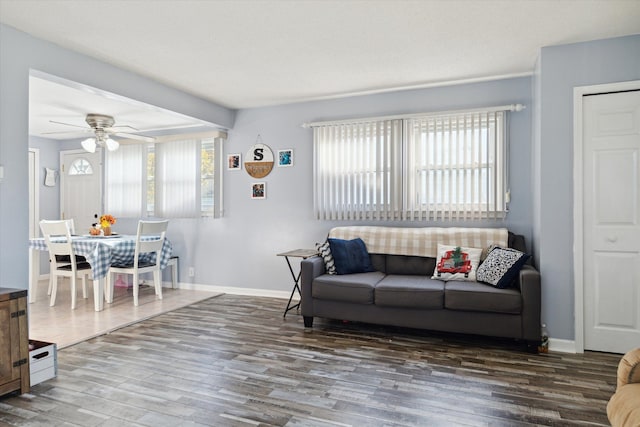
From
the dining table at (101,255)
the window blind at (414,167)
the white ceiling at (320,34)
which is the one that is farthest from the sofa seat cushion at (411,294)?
the dining table at (101,255)

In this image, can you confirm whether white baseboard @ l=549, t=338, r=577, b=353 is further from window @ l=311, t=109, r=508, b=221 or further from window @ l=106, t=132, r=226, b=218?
window @ l=106, t=132, r=226, b=218

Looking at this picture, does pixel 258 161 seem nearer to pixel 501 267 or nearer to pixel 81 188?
pixel 501 267

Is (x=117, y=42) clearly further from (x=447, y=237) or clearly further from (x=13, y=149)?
(x=447, y=237)

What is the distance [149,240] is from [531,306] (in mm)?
4419

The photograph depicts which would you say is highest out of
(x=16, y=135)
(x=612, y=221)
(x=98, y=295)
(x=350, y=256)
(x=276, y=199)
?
(x=16, y=135)

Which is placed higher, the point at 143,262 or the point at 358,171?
the point at 358,171

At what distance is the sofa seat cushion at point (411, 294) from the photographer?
3342mm

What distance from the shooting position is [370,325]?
12.8 feet

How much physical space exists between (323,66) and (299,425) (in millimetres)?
2991

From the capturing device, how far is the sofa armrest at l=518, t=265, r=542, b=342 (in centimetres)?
307

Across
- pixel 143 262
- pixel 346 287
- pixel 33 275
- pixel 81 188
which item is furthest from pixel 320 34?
pixel 81 188

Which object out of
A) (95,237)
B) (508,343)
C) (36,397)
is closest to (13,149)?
(36,397)

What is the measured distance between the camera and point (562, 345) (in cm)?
319

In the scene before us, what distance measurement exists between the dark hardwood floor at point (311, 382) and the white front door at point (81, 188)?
358 cm
